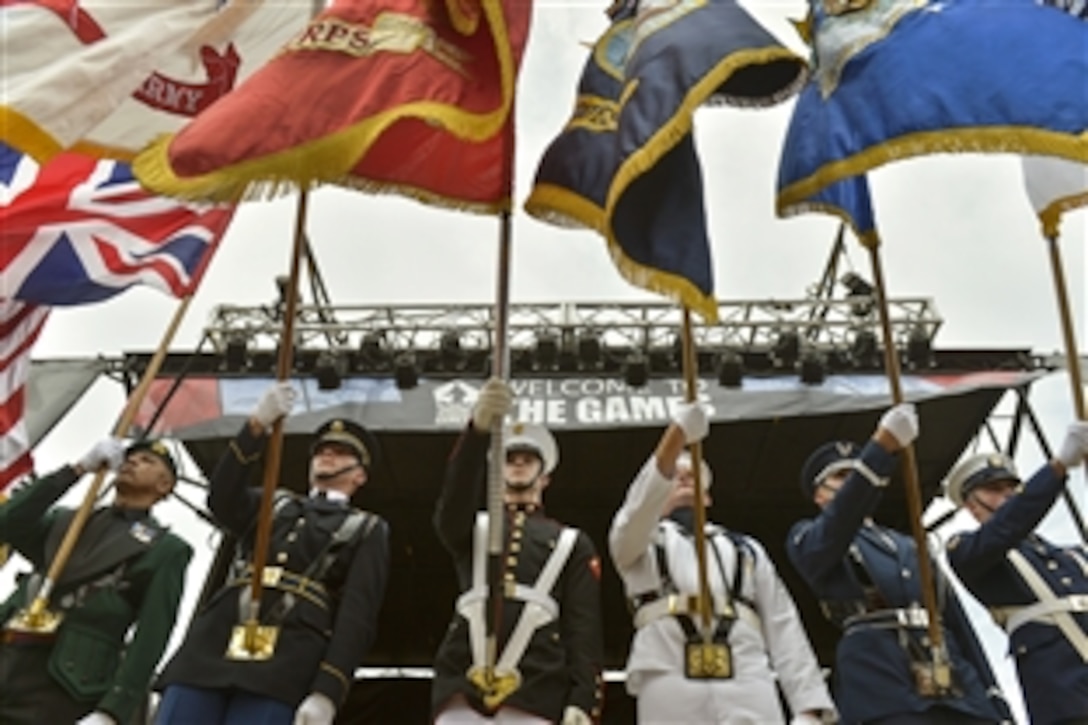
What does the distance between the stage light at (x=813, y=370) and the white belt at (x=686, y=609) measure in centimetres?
471

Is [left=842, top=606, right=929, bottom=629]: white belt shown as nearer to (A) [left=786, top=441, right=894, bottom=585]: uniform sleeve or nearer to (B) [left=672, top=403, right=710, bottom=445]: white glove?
(A) [left=786, top=441, right=894, bottom=585]: uniform sleeve

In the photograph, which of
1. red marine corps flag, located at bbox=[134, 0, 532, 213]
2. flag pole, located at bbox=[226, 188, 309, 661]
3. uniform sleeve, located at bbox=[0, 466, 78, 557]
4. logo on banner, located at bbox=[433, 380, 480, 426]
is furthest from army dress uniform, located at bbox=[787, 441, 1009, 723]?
logo on banner, located at bbox=[433, 380, 480, 426]

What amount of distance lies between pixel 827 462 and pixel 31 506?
9.10 feet

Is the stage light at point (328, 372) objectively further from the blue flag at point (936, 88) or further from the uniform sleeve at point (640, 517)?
the uniform sleeve at point (640, 517)

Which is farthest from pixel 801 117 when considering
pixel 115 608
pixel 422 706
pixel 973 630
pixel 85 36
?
pixel 422 706

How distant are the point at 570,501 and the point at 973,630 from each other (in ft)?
17.4

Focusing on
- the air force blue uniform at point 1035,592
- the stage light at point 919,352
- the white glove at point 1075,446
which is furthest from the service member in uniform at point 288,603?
the stage light at point 919,352

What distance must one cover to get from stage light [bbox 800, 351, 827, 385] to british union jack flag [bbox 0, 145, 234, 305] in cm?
469

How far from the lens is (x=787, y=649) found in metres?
3.36

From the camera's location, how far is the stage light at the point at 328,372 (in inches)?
316

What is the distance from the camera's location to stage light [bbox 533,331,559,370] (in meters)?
8.27

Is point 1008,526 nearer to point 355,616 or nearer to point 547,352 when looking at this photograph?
point 355,616

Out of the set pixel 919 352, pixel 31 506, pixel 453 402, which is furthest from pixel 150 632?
pixel 919 352

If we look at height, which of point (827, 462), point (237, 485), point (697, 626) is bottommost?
point (697, 626)
